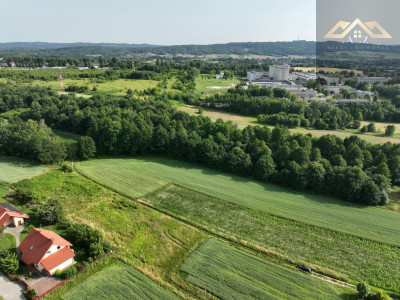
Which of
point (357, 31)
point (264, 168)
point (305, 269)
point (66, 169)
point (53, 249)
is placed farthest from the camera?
point (357, 31)

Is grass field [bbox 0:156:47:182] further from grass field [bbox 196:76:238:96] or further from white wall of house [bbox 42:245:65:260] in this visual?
grass field [bbox 196:76:238:96]

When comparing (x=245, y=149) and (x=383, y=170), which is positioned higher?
(x=245, y=149)

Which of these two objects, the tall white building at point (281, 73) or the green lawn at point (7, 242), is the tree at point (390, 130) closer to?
the green lawn at point (7, 242)

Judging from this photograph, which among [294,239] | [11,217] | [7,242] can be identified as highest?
[11,217]

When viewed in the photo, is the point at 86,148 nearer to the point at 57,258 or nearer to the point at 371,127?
the point at 57,258

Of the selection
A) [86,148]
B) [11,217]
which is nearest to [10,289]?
[11,217]

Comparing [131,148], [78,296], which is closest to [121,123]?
[131,148]

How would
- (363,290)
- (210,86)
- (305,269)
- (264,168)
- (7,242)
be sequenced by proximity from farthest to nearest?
(210,86) → (264,168) → (7,242) → (305,269) → (363,290)
